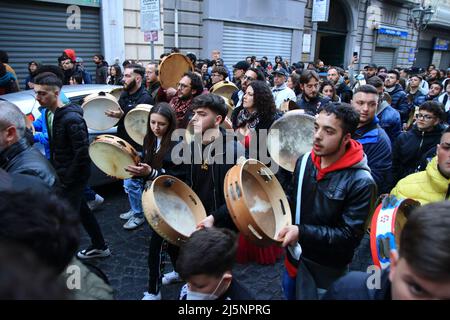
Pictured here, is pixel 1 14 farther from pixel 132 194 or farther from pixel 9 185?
pixel 9 185

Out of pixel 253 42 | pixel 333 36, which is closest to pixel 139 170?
pixel 253 42

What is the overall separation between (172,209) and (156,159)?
1031 mm

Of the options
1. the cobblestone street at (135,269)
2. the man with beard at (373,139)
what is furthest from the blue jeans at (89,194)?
the man with beard at (373,139)

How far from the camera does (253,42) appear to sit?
1642 centimetres

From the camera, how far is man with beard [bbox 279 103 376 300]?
6.72 feet

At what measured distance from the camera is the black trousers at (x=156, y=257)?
2.97 metres

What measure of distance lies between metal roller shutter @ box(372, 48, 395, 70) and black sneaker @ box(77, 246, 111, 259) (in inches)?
1017

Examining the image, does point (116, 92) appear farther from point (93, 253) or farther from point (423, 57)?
point (423, 57)

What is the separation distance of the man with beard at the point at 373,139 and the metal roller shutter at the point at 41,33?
990 centimetres

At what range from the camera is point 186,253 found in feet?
5.73

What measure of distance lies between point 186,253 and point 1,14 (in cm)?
1065

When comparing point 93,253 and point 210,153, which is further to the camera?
point 93,253

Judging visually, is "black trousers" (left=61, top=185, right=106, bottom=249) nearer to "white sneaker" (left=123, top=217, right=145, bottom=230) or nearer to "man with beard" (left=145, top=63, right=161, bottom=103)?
Answer: "white sneaker" (left=123, top=217, right=145, bottom=230)
